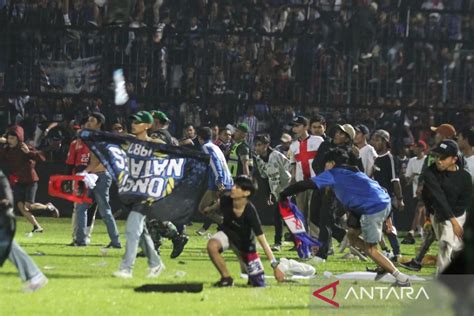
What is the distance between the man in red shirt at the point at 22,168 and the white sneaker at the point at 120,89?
11.9 ft

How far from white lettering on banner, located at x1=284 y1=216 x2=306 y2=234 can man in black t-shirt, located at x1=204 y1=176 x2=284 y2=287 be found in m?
1.11

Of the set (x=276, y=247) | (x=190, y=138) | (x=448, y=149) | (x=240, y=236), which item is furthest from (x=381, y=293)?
(x=190, y=138)

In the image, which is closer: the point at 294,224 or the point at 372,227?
the point at 372,227

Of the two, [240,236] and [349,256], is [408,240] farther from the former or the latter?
[240,236]

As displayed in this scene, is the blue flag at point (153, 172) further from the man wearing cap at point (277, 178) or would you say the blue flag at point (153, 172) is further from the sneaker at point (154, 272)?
the man wearing cap at point (277, 178)

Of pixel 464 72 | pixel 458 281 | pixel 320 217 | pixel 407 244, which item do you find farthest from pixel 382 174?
pixel 458 281

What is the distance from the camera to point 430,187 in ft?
41.5

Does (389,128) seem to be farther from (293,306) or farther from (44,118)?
(293,306)

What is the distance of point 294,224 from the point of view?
13.7 metres

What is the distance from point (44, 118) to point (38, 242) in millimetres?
6569

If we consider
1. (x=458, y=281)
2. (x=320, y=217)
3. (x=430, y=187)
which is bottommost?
(x=320, y=217)

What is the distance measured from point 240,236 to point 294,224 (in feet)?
4.30

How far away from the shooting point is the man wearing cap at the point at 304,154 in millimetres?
18375

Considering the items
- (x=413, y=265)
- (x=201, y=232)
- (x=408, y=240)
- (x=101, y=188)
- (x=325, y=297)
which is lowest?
(x=408, y=240)
